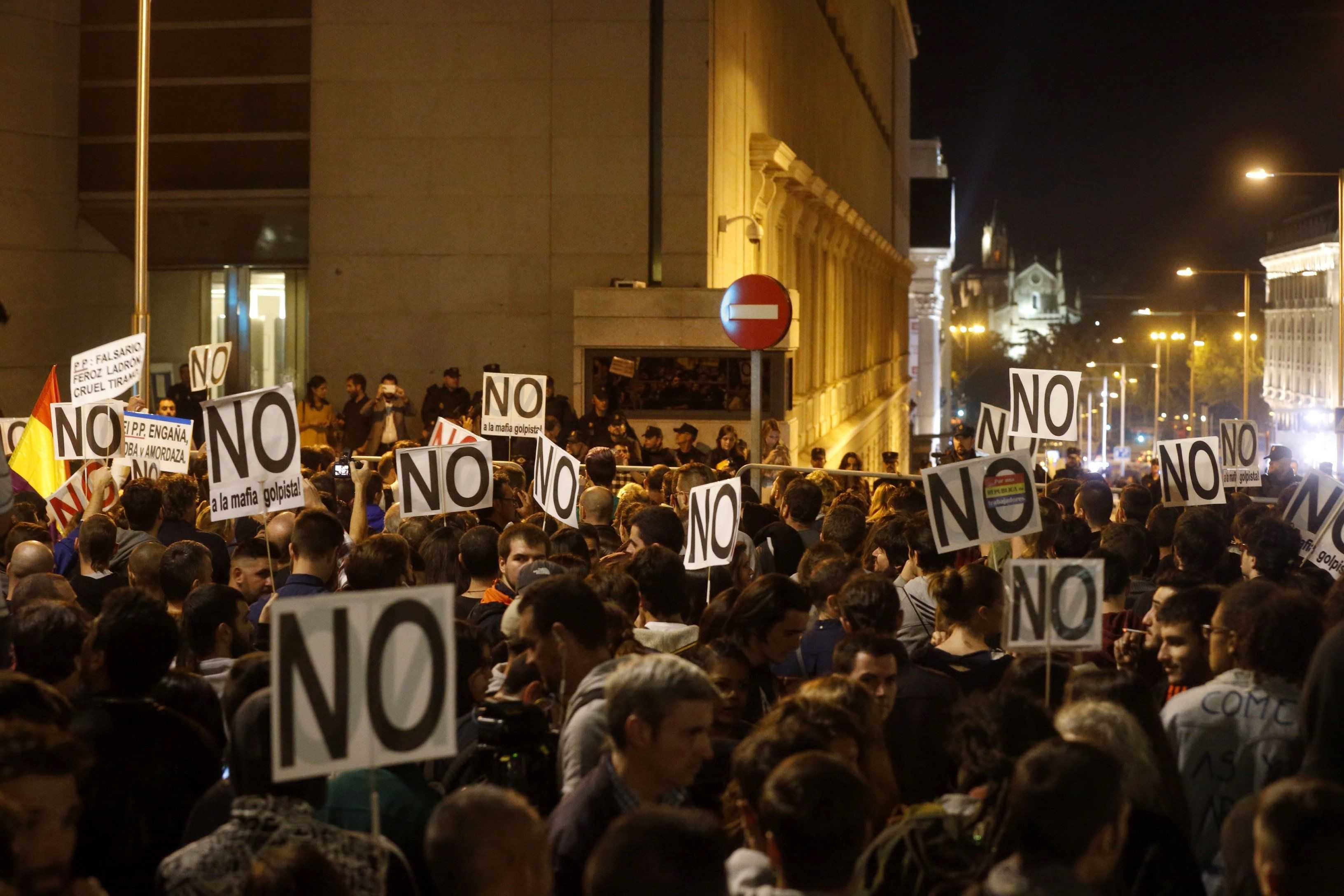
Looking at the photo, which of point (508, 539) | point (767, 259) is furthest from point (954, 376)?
point (508, 539)

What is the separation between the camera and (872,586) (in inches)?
301

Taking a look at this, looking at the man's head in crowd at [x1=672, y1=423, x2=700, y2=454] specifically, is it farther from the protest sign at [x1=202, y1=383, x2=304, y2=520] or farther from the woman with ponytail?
the woman with ponytail

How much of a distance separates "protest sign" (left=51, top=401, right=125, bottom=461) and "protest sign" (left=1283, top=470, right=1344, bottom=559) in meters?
8.68

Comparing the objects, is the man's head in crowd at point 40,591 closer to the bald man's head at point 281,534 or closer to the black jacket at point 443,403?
the bald man's head at point 281,534

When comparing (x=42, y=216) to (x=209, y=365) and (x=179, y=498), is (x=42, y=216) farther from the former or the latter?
(x=179, y=498)

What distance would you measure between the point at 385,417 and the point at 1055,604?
16.5 m

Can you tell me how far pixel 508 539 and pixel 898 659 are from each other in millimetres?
2990

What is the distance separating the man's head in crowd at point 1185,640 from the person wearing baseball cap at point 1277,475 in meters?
11.3

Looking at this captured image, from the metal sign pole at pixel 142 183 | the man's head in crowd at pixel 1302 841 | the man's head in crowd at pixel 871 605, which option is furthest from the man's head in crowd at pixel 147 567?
the metal sign pole at pixel 142 183

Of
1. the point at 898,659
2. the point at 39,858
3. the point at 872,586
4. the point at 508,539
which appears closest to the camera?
the point at 39,858

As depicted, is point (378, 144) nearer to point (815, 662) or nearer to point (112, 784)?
point (815, 662)

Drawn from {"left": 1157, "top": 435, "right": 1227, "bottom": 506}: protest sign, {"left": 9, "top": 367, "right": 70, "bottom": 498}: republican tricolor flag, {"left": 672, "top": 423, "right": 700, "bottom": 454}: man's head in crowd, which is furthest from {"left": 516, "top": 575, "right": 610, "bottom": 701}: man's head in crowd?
{"left": 672, "top": 423, "right": 700, "bottom": 454}: man's head in crowd

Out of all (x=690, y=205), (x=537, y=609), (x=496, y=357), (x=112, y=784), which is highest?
(x=690, y=205)

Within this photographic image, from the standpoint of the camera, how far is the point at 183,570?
8539 mm
